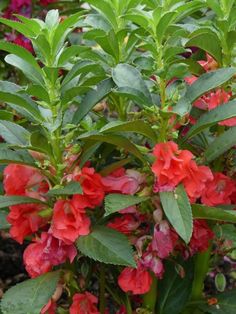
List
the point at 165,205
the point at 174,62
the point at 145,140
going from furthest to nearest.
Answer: the point at 145,140 → the point at 174,62 → the point at 165,205

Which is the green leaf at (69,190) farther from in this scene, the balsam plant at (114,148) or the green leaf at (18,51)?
the green leaf at (18,51)

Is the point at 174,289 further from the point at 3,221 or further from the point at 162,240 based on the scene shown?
the point at 3,221

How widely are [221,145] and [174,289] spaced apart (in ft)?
1.37

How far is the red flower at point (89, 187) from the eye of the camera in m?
1.28

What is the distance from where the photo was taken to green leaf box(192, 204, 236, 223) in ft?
3.87

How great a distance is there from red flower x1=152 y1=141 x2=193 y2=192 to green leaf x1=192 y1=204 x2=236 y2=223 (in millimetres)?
68

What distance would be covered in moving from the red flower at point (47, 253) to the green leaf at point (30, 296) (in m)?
0.03

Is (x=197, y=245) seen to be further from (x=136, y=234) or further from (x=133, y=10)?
(x=133, y=10)

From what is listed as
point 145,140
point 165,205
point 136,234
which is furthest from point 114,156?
point 165,205

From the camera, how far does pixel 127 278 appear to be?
135 cm

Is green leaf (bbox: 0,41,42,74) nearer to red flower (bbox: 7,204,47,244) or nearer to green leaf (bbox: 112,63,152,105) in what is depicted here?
green leaf (bbox: 112,63,152,105)

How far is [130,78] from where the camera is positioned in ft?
4.13

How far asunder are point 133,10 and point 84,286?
0.61m

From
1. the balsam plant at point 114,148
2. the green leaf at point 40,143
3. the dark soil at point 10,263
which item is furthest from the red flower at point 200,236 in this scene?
A: the dark soil at point 10,263
